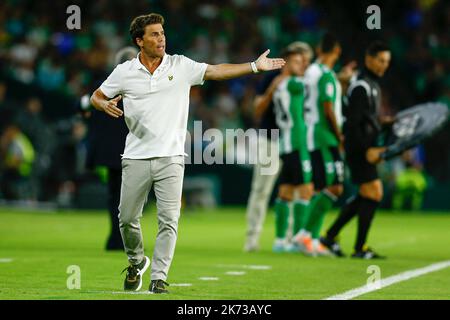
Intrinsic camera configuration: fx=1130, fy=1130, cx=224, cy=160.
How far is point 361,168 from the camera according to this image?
13.3m

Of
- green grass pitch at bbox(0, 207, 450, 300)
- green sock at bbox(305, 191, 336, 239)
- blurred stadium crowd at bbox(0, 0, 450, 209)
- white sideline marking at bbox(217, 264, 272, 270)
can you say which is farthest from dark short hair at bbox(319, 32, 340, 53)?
blurred stadium crowd at bbox(0, 0, 450, 209)

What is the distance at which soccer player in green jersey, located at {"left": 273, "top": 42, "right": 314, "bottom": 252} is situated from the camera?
45.6ft

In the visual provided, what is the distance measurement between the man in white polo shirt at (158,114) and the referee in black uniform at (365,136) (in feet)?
14.3

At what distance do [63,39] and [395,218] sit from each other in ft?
33.1

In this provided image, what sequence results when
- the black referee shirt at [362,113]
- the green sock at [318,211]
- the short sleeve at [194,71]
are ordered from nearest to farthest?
the short sleeve at [194,71], the black referee shirt at [362,113], the green sock at [318,211]

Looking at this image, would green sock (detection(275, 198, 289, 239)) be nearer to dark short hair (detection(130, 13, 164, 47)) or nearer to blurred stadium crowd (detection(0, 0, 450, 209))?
dark short hair (detection(130, 13, 164, 47))

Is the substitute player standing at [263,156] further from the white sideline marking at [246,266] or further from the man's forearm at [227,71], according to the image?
the man's forearm at [227,71]

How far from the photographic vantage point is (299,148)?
45.8 ft

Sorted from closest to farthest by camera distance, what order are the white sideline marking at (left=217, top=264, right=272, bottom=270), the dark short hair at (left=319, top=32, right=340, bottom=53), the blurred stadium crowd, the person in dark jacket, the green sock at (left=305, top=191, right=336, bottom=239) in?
the white sideline marking at (left=217, top=264, right=272, bottom=270) < the person in dark jacket < the green sock at (left=305, top=191, right=336, bottom=239) < the dark short hair at (left=319, top=32, right=340, bottom=53) < the blurred stadium crowd

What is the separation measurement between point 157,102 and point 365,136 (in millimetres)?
4790

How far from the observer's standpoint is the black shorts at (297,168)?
1388 cm

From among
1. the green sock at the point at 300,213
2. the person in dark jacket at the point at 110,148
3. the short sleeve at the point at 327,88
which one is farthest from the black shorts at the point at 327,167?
the person in dark jacket at the point at 110,148

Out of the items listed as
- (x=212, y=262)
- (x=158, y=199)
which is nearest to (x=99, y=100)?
(x=158, y=199)

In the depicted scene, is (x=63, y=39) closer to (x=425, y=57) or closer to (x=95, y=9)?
(x=95, y=9)
